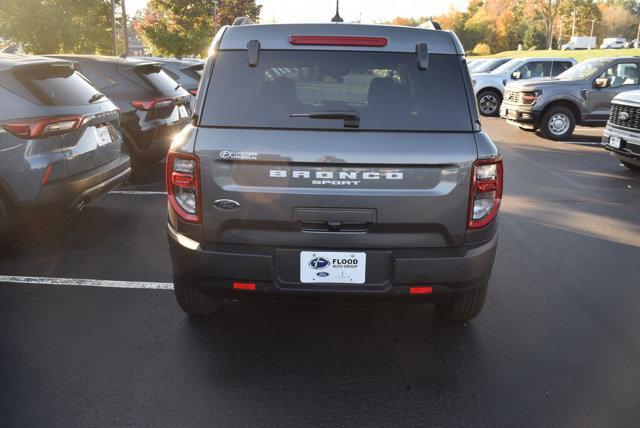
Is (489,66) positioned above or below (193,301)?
above

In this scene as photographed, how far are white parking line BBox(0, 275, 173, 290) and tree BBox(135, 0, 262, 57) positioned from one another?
36.4 m

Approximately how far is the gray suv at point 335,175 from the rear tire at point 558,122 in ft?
36.6

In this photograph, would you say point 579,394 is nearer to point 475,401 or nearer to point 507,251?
point 475,401

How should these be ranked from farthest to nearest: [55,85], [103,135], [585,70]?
[585,70], [103,135], [55,85]

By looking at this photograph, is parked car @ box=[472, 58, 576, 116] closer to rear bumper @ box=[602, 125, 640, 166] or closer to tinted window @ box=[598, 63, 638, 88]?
tinted window @ box=[598, 63, 638, 88]

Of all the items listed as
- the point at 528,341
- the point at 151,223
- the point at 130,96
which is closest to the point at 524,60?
the point at 130,96

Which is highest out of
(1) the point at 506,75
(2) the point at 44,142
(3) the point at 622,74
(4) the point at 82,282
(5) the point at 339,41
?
(5) the point at 339,41

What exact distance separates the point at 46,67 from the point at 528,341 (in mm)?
4756

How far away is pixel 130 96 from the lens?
780 centimetres

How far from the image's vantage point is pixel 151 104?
7836mm

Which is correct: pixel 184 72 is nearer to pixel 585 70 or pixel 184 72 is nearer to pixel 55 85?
pixel 55 85

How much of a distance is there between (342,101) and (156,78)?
222 inches

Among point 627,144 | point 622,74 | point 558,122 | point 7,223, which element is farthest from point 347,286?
point 622,74

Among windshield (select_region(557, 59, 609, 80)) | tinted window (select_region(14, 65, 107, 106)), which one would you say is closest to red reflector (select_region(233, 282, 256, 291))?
tinted window (select_region(14, 65, 107, 106))
